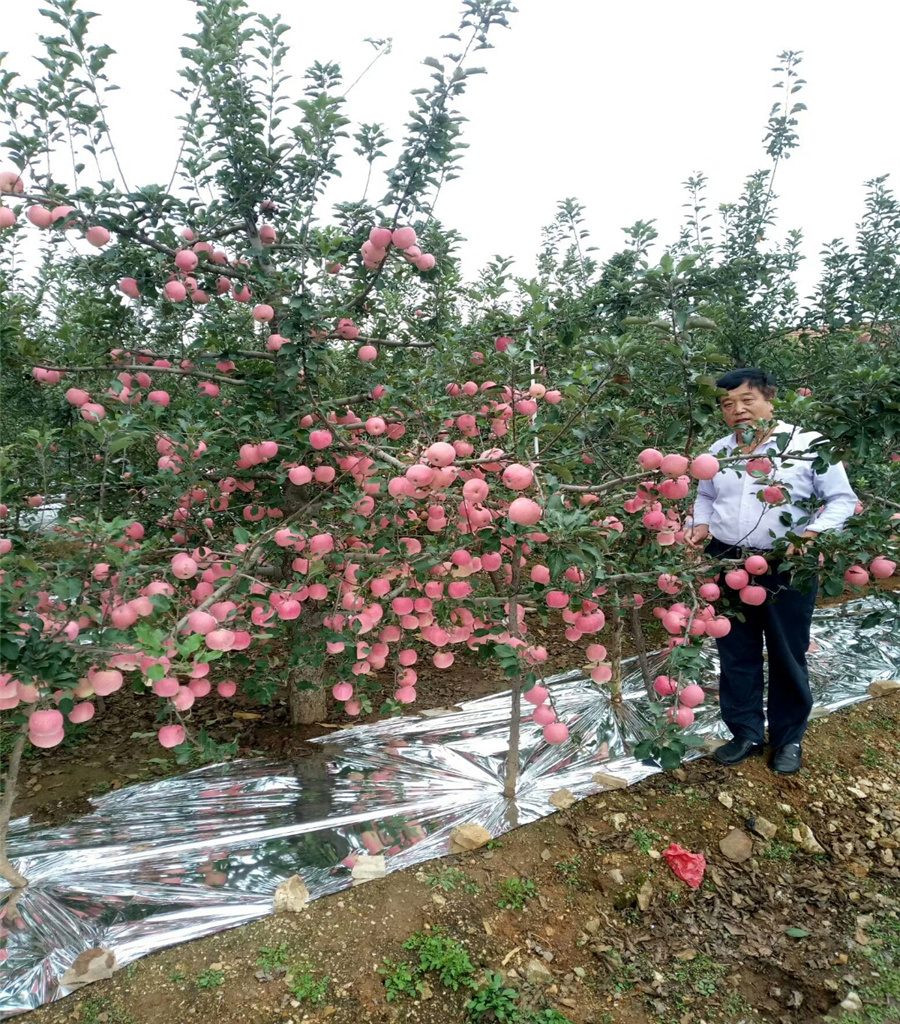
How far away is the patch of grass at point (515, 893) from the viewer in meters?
1.90

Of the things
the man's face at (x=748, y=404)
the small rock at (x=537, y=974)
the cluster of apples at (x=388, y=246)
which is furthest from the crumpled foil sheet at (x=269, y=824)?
the cluster of apples at (x=388, y=246)

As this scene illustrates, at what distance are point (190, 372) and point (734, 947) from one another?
2635mm

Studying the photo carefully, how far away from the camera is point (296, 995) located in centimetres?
160

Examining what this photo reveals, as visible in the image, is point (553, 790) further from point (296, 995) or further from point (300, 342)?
point (300, 342)

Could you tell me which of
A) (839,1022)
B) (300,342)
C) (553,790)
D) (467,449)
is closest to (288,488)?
(300,342)

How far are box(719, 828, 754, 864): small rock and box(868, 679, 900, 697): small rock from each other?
5.20 feet

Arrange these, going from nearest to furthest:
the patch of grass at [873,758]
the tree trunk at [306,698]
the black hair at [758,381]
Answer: the black hair at [758,381] → the patch of grass at [873,758] → the tree trunk at [306,698]

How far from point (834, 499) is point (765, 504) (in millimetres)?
251

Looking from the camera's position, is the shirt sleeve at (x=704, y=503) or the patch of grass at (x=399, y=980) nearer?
the patch of grass at (x=399, y=980)

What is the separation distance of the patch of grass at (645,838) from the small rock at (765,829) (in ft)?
1.27

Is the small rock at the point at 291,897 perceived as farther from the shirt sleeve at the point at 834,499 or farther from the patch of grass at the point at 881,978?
the shirt sleeve at the point at 834,499

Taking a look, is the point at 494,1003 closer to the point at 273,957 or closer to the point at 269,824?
the point at 273,957

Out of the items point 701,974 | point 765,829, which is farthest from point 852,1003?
point 765,829

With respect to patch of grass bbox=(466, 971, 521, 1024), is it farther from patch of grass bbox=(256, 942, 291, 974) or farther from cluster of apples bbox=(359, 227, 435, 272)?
cluster of apples bbox=(359, 227, 435, 272)
